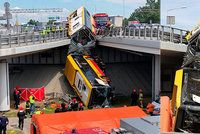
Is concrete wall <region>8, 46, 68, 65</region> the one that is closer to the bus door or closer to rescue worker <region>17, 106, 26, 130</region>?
the bus door

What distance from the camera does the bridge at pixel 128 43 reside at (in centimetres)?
2145

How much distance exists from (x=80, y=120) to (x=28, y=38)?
15.3m

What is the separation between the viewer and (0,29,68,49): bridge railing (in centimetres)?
2358

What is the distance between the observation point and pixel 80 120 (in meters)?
12.6

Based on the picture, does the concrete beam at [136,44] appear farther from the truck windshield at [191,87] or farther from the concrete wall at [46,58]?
the truck windshield at [191,87]

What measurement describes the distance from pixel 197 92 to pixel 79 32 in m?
24.6

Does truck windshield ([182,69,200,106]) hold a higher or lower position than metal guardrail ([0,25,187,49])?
lower

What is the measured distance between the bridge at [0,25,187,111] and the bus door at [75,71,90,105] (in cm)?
367

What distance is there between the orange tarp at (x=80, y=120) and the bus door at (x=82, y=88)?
1132 centimetres

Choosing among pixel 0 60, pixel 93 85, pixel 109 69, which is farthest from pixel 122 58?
pixel 0 60

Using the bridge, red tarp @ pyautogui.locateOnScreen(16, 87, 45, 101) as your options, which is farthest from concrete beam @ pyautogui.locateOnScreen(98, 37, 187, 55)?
red tarp @ pyautogui.locateOnScreen(16, 87, 45, 101)

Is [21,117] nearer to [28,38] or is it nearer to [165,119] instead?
[28,38]

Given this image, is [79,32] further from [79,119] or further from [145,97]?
[79,119]

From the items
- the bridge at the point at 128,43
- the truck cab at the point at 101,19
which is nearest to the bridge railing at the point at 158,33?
the bridge at the point at 128,43
